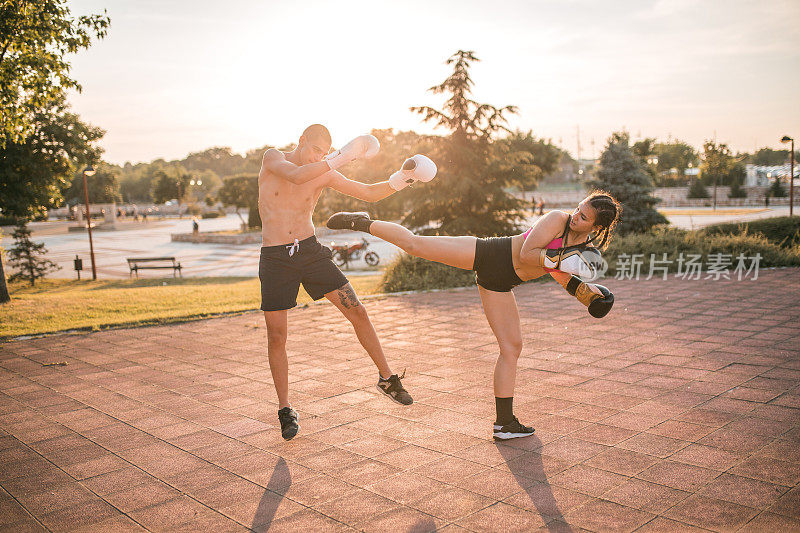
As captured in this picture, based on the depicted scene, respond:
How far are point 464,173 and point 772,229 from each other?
875 centimetres

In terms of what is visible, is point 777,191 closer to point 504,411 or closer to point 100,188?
point 504,411

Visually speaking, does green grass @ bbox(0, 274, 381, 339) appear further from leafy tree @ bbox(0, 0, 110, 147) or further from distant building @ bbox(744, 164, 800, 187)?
distant building @ bbox(744, 164, 800, 187)

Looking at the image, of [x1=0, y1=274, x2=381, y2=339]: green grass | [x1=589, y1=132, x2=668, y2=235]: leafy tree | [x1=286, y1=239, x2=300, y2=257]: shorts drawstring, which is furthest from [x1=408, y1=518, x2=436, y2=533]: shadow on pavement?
[x1=589, y1=132, x2=668, y2=235]: leafy tree

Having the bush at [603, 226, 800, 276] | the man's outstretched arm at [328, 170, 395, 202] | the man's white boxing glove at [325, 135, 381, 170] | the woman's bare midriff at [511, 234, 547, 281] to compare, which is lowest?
the bush at [603, 226, 800, 276]

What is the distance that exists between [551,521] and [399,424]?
5.40ft

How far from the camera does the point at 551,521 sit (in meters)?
2.93

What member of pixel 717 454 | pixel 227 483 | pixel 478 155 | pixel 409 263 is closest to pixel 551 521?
pixel 717 454

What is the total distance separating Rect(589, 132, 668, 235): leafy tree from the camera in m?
18.1

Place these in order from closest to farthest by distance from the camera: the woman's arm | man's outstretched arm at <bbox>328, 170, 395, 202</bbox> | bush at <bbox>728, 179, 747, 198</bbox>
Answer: the woman's arm, man's outstretched arm at <bbox>328, 170, 395, 202</bbox>, bush at <bbox>728, 179, 747, 198</bbox>

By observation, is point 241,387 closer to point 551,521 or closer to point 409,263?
point 551,521

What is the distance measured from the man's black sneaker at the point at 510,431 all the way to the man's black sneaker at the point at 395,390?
0.79 meters

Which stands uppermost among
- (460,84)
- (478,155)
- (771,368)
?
(460,84)

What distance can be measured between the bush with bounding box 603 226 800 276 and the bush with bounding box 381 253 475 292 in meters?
3.27

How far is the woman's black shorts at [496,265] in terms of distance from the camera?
3953 mm
